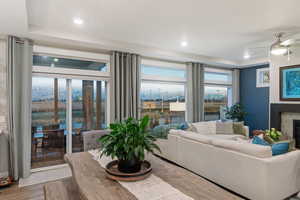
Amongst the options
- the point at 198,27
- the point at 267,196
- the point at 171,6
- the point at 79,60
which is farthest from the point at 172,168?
the point at 79,60

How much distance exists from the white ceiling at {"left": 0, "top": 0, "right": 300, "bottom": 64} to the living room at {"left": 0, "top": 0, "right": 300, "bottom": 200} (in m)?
0.02

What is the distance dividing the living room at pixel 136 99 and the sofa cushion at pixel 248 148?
15mm

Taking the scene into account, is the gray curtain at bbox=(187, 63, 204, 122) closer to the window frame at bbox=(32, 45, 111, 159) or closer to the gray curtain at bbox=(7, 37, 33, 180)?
the window frame at bbox=(32, 45, 111, 159)

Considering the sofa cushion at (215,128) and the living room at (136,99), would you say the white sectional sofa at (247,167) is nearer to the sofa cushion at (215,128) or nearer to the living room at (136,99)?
the living room at (136,99)

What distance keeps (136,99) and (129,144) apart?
10.3 ft

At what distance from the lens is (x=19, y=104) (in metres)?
3.42

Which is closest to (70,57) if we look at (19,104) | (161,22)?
(19,104)

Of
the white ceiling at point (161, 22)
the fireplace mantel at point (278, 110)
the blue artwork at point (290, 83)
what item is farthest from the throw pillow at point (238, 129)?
the white ceiling at point (161, 22)

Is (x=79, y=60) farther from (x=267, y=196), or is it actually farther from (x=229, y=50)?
(x=267, y=196)

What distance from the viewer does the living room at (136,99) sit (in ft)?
5.32

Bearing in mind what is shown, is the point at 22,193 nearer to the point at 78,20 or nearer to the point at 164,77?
the point at 78,20

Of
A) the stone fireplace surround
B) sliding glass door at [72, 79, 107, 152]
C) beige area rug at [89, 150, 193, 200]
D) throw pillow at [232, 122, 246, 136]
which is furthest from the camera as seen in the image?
throw pillow at [232, 122, 246, 136]

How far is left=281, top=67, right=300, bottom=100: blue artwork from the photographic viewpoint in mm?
4359

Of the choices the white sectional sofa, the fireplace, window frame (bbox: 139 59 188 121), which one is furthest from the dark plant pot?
the fireplace
